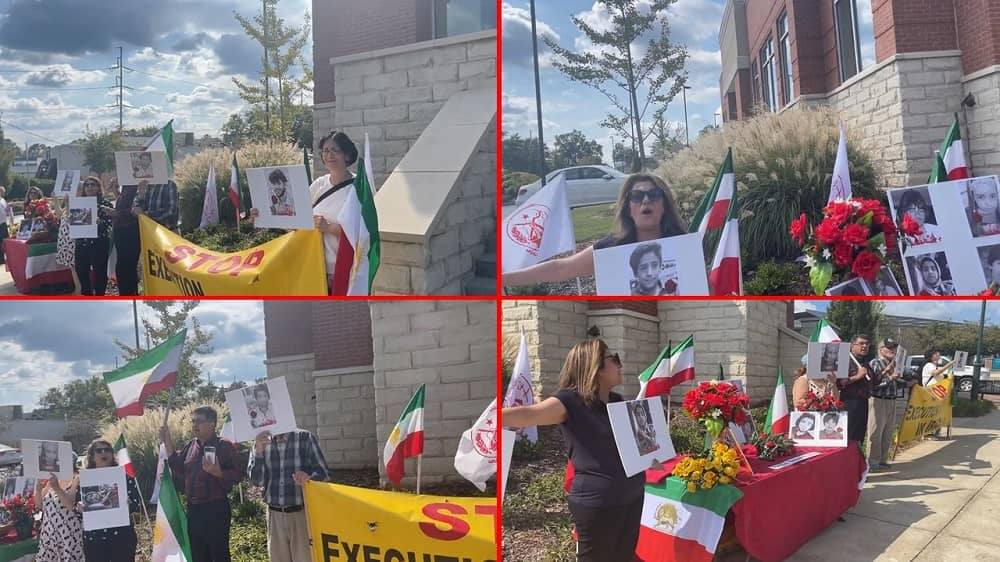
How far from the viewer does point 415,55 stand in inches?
249

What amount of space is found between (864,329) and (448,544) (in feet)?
9.94

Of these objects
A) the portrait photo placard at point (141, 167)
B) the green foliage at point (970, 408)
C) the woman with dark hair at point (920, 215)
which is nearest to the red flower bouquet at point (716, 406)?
the woman with dark hair at point (920, 215)

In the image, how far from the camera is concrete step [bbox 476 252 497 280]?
16.0 feet

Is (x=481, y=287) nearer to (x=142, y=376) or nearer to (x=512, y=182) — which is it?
(x=512, y=182)

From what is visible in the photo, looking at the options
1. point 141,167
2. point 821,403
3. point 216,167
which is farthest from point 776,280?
point 216,167

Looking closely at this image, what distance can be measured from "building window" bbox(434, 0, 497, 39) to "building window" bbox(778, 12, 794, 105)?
4.59 m

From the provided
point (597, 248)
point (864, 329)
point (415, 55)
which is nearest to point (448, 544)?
point (597, 248)

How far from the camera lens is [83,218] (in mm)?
5023

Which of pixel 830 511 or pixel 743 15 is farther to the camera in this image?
pixel 743 15

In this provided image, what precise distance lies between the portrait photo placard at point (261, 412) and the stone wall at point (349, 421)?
0.84m

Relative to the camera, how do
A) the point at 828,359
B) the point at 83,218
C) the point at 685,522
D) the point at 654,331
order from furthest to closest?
the point at 83,218 < the point at 828,359 < the point at 654,331 < the point at 685,522

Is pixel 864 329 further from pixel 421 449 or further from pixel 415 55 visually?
pixel 415 55

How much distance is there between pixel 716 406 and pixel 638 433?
3.80ft

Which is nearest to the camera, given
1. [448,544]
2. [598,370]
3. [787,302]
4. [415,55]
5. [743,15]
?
[598,370]
